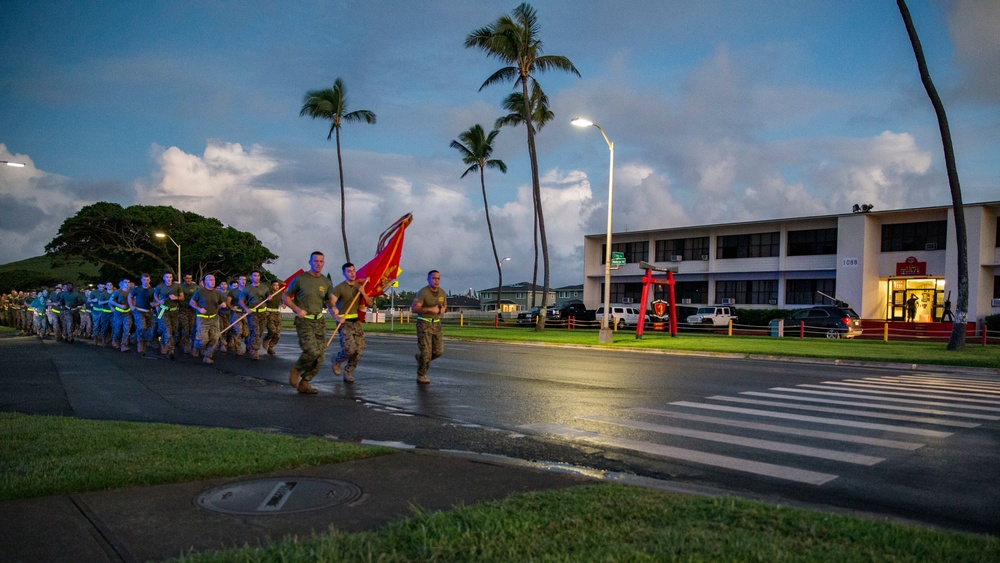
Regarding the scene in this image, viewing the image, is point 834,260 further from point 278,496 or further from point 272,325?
point 278,496

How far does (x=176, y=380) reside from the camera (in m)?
13.0

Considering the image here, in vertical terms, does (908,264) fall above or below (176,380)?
above

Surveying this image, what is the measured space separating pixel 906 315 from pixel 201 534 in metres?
46.8

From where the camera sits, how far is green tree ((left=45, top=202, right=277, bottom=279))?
59.9 meters

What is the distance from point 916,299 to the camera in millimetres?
42531

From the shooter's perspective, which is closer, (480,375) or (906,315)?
(480,375)

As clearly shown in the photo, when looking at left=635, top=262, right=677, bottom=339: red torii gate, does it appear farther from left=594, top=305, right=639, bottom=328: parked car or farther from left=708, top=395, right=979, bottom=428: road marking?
left=708, top=395, right=979, bottom=428: road marking

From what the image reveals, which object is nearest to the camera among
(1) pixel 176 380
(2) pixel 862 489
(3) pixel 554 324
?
(2) pixel 862 489

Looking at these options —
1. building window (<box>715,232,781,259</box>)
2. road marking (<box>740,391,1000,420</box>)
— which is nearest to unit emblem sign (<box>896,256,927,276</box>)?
building window (<box>715,232,781,259</box>)

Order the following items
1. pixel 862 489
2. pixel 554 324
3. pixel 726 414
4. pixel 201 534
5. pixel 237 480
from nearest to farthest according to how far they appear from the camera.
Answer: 1. pixel 201 534
2. pixel 237 480
3. pixel 862 489
4. pixel 726 414
5. pixel 554 324

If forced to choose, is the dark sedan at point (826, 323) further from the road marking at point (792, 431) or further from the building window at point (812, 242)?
the road marking at point (792, 431)

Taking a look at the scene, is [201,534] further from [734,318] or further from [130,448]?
[734,318]

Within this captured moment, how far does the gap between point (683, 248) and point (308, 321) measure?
4750 cm

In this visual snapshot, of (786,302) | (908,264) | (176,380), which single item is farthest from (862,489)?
(786,302)
